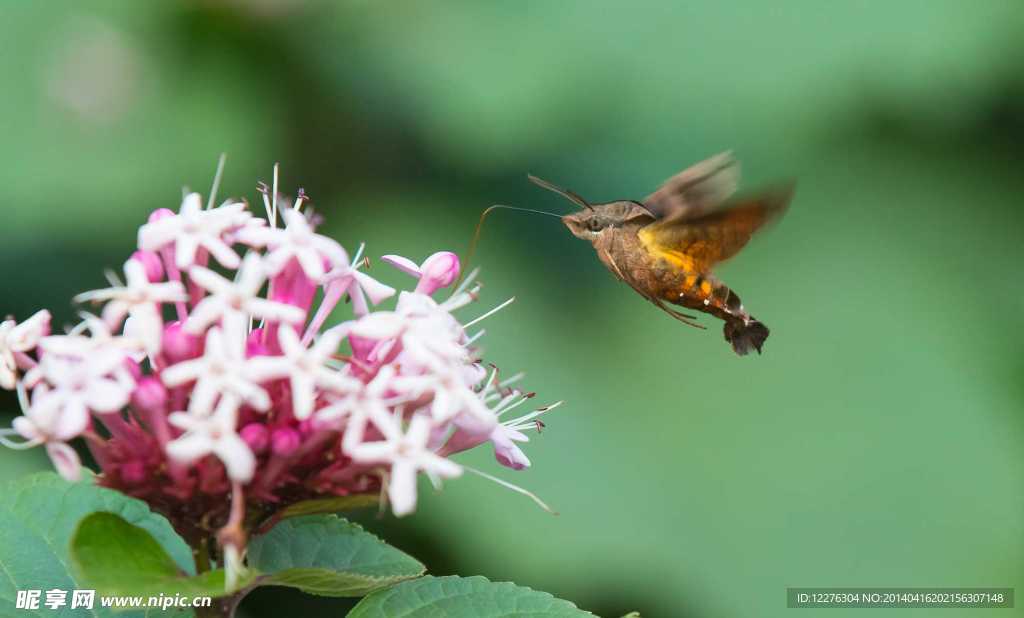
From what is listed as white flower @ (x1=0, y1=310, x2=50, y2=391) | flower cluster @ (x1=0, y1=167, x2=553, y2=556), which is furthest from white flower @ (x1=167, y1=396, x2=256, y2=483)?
white flower @ (x1=0, y1=310, x2=50, y2=391)

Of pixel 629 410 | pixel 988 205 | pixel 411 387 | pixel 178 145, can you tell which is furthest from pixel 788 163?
pixel 411 387

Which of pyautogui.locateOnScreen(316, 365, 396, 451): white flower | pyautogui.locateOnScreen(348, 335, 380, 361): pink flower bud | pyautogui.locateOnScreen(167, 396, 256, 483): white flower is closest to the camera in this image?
pyautogui.locateOnScreen(167, 396, 256, 483): white flower

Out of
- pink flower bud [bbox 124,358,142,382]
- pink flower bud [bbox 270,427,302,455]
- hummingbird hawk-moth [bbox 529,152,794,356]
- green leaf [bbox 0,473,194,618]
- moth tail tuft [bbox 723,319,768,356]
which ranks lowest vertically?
green leaf [bbox 0,473,194,618]

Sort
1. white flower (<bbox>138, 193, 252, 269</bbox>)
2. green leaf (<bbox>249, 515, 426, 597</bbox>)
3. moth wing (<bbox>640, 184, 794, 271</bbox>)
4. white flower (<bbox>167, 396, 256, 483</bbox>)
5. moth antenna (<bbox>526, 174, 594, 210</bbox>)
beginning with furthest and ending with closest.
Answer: moth antenna (<bbox>526, 174, 594, 210</bbox>)
moth wing (<bbox>640, 184, 794, 271</bbox>)
green leaf (<bbox>249, 515, 426, 597</bbox>)
white flower (<bbox>138, 193, 252, 269</bbox>)
white flower (<bbox>167, 396, 256, 483</bbox>)

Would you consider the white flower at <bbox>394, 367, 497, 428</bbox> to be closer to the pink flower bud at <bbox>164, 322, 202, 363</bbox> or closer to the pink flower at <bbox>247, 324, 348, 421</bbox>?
the pink flower at <bbox>247, 324, 348, 421</bbox>

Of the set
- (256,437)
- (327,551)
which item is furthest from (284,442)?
(327,551)

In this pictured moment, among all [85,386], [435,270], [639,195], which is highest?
[639,195]

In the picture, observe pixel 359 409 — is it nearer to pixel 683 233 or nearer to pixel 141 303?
pixel 141 303
